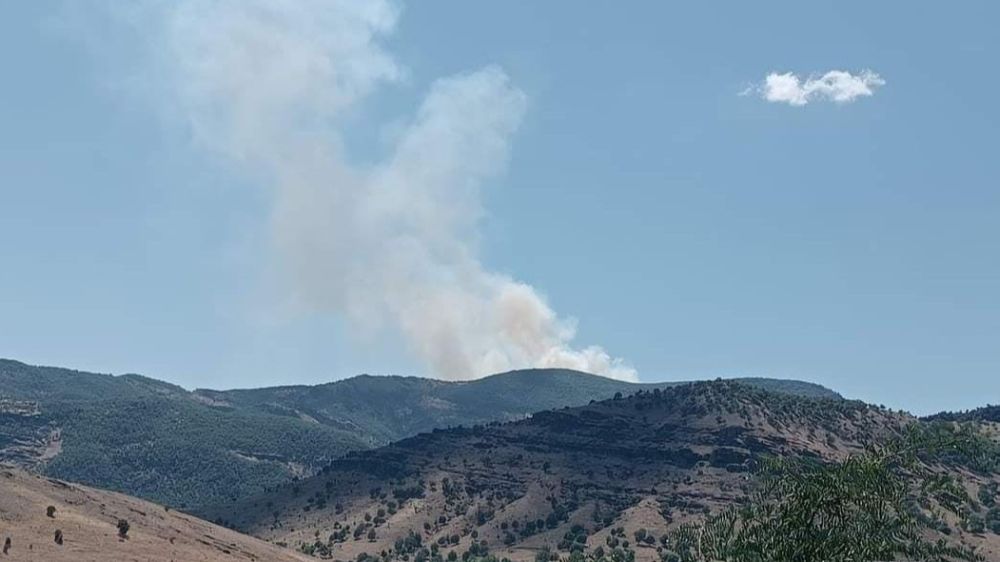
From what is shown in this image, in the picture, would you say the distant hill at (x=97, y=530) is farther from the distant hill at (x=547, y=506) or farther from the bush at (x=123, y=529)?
the distant hill at (x=547, y=506)

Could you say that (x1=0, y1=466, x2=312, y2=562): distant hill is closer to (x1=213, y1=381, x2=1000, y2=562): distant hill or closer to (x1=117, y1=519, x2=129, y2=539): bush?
(x1=117, y1=519, x2=129, y2=539): bush

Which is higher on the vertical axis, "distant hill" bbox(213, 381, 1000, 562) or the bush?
"distant hill" bbox(213, 381, 1000, 562)

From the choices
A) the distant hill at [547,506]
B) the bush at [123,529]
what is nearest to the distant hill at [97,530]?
the bush at [123,529]

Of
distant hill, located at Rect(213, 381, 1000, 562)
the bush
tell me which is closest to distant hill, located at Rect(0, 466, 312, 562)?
the bush

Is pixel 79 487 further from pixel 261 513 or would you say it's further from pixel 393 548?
pixel 261 513

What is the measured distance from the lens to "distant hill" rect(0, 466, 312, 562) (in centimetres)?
7525

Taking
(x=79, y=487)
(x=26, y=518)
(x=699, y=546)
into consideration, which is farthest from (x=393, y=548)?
(x=699, y=546)

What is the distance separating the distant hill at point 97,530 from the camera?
75250 mm

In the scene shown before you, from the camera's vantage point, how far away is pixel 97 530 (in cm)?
8456

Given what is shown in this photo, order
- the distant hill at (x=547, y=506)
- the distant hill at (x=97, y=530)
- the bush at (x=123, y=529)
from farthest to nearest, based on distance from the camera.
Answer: the distant hill at (x=547, y=506) → the bush at (x=123, y=529) → the distant hill at (x=97, y=530)

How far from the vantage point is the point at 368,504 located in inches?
7421

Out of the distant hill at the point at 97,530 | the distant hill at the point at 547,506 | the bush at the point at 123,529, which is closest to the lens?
the distant hill at the point at 97,530

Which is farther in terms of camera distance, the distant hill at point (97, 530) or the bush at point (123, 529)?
the bush at point (123, 529)

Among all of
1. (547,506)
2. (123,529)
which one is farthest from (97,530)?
(547,506)
